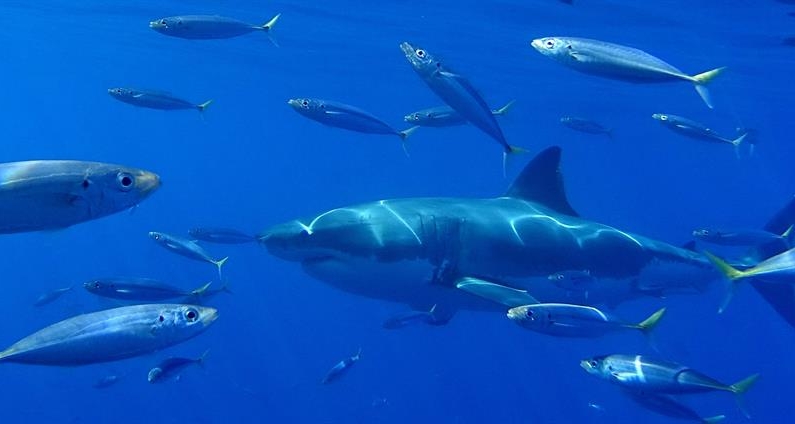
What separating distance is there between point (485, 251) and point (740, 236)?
4829 millimetres

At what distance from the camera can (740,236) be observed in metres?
9.49

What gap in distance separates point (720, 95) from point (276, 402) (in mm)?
23415

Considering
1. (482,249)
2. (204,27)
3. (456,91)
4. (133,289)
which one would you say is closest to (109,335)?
(456,91)

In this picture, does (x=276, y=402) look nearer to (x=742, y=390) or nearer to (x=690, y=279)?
(x=690, y=279)

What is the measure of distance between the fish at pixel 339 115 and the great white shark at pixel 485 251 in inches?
32.6

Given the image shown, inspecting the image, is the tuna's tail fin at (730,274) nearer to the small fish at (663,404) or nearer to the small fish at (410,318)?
the small fish at (663,404)

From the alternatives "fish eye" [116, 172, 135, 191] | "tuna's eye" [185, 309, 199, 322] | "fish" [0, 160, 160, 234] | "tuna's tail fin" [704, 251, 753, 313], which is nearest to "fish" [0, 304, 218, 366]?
"tuna's eye" [185, 309, 199, 322]

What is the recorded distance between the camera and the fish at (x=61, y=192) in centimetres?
297

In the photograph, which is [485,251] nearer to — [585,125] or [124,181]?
[124,181]

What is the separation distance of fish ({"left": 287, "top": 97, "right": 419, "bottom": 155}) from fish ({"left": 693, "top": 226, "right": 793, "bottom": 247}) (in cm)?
528

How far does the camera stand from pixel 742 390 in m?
5.54

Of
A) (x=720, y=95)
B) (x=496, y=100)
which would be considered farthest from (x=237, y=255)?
(x=720, y=95)

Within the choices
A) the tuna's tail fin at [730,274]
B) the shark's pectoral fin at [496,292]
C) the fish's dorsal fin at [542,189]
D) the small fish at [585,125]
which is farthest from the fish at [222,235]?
the tuna's tail fin at [730,274]

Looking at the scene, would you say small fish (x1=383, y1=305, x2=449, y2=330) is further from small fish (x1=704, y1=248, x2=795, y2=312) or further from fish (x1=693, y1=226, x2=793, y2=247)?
fish (x1=693, y1=226, x2=793, y2=247)
